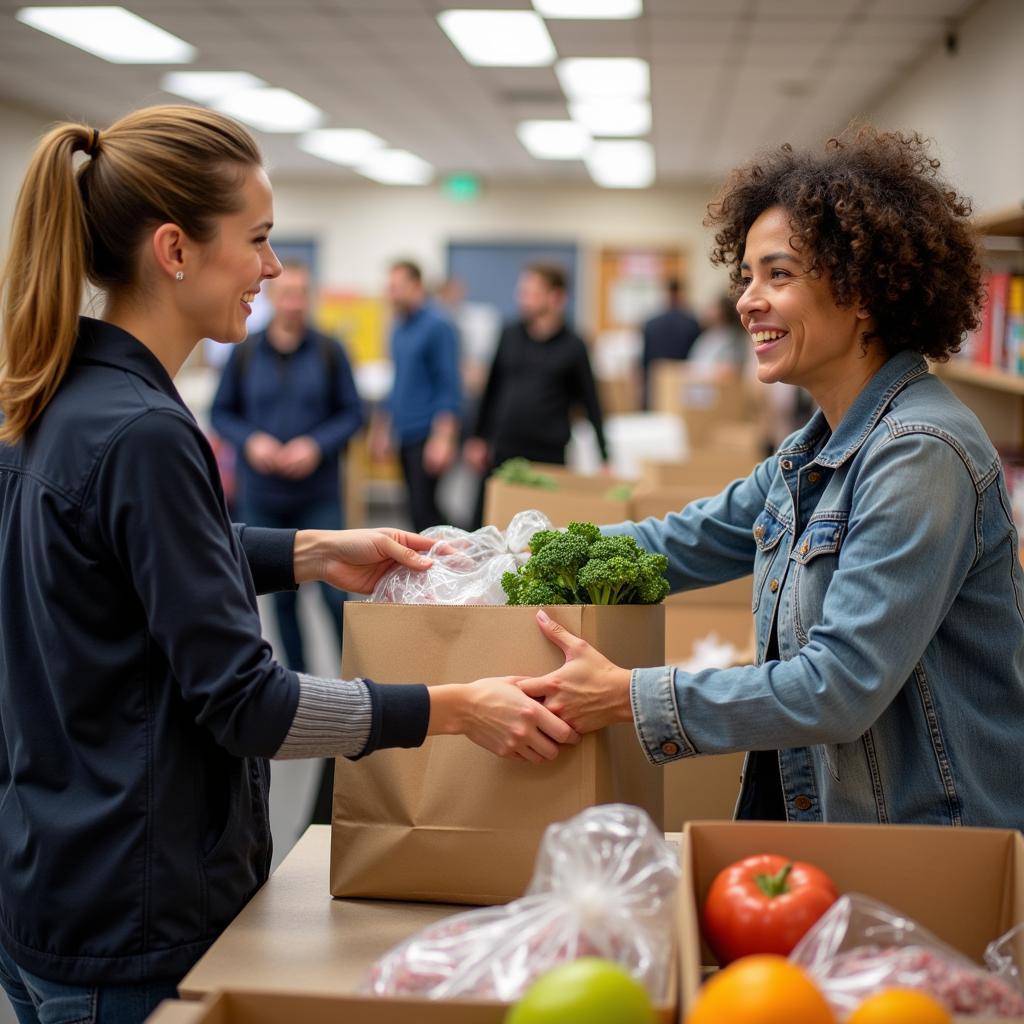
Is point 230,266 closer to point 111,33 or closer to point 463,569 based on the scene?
point 463,569

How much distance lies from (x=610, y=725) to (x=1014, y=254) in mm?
4276

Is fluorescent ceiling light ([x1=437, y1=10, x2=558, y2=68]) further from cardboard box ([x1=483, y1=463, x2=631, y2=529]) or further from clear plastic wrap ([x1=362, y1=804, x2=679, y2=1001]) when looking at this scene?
clear plastic wrap ([x1=362, y1=804, x2=679, y2=1001])

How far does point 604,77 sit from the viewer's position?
23.5 ft

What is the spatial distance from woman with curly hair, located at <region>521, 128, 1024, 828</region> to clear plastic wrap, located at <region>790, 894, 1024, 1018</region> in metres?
0.30

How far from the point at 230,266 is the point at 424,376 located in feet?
16.9

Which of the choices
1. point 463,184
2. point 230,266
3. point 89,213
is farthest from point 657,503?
point 463,184

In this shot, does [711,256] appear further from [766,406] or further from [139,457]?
[766,406]

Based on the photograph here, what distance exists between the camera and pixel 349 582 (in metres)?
1.68

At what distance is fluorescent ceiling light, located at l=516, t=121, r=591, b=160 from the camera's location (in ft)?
30.0

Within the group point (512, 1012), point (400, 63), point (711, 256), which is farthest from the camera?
point (400, 63)

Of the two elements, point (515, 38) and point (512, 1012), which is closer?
point (512, 1012)

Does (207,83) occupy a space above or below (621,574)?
above

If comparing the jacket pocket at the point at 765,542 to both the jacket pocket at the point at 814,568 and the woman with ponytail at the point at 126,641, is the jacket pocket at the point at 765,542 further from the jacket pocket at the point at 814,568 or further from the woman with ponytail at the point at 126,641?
the woman with ponytail at the point at 126,641

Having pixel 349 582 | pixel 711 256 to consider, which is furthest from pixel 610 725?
pixel 711 256
